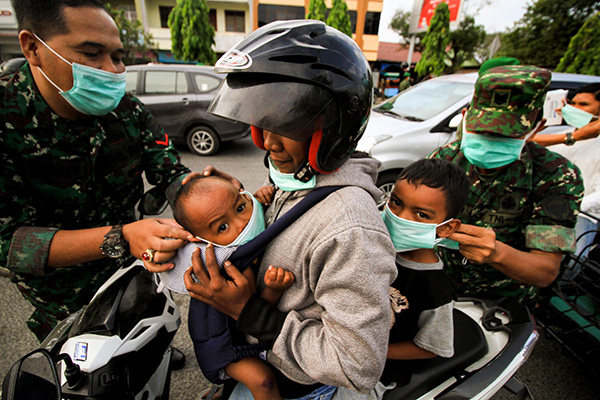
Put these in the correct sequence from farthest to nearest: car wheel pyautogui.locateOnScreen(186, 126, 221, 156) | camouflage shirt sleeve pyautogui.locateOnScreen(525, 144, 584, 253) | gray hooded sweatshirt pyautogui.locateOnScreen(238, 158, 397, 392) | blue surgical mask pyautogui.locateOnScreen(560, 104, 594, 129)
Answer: car wheel pyautogui.locateOnScreen(186, 126, 221, 156), blue surgical mask pyautogui.locateOnScreen(560, 104, 594, 129), camouflage shirt sleeve pyautogui.locateOnScreen(525, 144, 584, 253), gray hooded sweatshirt pyautogui.locateOnScreen(238, 158, 397, 392)

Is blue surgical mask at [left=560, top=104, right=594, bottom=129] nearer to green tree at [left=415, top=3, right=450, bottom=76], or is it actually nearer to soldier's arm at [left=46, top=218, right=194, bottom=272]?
soldier's arm at [left=46, top=218, right=194, bottom=272]

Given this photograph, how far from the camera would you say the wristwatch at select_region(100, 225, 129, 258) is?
4.16 ft

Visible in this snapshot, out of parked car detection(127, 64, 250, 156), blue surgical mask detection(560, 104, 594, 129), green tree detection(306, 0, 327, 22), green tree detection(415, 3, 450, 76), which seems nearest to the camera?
blue surgical mask detection(560, 104, 594, 129)

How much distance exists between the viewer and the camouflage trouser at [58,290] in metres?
1.54

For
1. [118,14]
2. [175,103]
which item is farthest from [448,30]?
[118,14]

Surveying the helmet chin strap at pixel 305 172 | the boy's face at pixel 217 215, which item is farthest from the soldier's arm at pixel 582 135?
the boy's face at pixel 217 215

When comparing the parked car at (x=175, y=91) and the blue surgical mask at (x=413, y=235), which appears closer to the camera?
the blue surgical mask at (x=413, y=235)

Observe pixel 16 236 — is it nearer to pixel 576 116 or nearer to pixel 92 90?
pixel 92 90

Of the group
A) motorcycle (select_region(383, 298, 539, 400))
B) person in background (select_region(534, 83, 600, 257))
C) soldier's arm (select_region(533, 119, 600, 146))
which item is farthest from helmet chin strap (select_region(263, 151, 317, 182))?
soldier's arm (select_region(533, 119, 600, 146))

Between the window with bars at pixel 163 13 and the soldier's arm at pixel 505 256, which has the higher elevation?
the window with bars at pixel 163 13

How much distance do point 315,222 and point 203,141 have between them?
682cm

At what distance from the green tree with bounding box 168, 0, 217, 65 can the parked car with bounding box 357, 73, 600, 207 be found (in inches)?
600

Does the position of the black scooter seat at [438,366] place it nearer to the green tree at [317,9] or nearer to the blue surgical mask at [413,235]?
the blue surgical mask at [413,235]

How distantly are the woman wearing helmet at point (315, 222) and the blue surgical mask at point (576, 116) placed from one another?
3.62 meters
